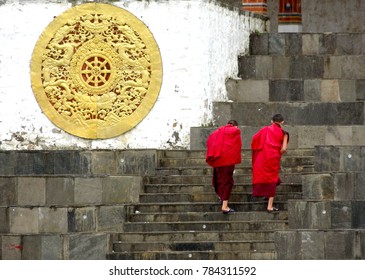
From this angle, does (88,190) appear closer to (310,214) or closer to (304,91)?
(310,214)

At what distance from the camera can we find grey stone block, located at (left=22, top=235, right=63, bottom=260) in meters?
30.0

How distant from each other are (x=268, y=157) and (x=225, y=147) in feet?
1.98

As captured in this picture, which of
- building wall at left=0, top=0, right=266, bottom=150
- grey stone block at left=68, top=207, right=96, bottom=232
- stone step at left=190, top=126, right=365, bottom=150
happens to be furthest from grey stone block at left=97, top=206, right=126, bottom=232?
building wall at left=0, top=0, right=266, bottom=150

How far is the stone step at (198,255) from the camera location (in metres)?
29.7

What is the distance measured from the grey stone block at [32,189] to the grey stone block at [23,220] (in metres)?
0.84

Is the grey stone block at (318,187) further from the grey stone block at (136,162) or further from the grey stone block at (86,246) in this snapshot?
the grey stone block at (136,162)

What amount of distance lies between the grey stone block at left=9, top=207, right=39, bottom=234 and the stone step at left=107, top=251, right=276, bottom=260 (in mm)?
1331

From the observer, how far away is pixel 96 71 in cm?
3391

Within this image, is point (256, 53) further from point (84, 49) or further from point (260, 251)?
point (260, 251)

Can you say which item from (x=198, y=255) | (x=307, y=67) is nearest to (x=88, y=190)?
(x=198, y=255)

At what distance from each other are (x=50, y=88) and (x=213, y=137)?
144 inches

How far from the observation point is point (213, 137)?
103 feet

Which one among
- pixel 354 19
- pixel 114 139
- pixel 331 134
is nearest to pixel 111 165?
pixel 114 139

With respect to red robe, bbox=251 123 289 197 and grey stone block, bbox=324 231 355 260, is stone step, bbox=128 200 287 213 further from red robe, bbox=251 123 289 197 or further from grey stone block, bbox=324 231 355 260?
grey stone block, bbox=324 231 355 260
